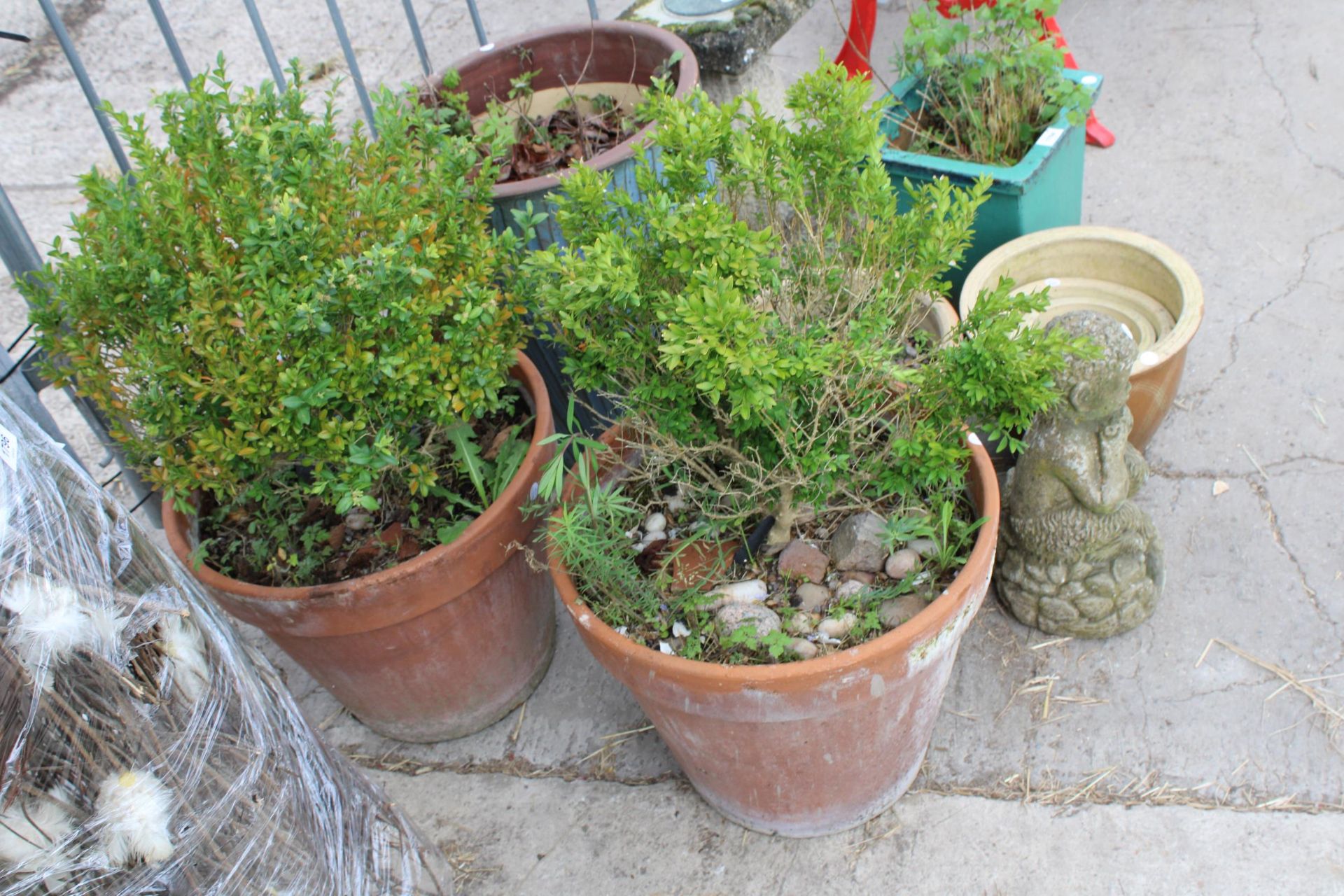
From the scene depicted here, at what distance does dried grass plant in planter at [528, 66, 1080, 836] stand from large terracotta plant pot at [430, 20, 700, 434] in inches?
32.4

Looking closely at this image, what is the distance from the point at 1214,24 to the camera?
452cm

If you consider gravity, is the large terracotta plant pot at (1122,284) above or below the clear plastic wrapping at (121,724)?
below

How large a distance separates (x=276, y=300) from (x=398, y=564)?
595 millimetres

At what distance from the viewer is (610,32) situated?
9.78 ft

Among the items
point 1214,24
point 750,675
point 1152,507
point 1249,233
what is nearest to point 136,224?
point 750,675

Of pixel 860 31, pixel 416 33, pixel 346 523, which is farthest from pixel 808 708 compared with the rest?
pixel 860 31

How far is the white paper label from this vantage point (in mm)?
1136

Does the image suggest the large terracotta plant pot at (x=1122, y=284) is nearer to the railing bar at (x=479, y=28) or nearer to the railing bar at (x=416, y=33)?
the railing bar at (x=479, y=28)

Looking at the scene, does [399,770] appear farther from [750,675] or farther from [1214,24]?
[1214,24]

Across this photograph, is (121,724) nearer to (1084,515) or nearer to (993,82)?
(1084,515)

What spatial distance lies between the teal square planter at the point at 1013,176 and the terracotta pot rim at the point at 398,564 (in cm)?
122

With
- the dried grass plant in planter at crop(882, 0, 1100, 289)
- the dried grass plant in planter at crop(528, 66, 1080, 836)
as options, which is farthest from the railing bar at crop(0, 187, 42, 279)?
the dried grass plant in planter at crop(882, 0, 1100, 289)

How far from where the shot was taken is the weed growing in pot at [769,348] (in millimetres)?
1648

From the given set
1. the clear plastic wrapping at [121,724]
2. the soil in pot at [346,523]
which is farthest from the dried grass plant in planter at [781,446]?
the clear plastic wrapping at [121,724]
